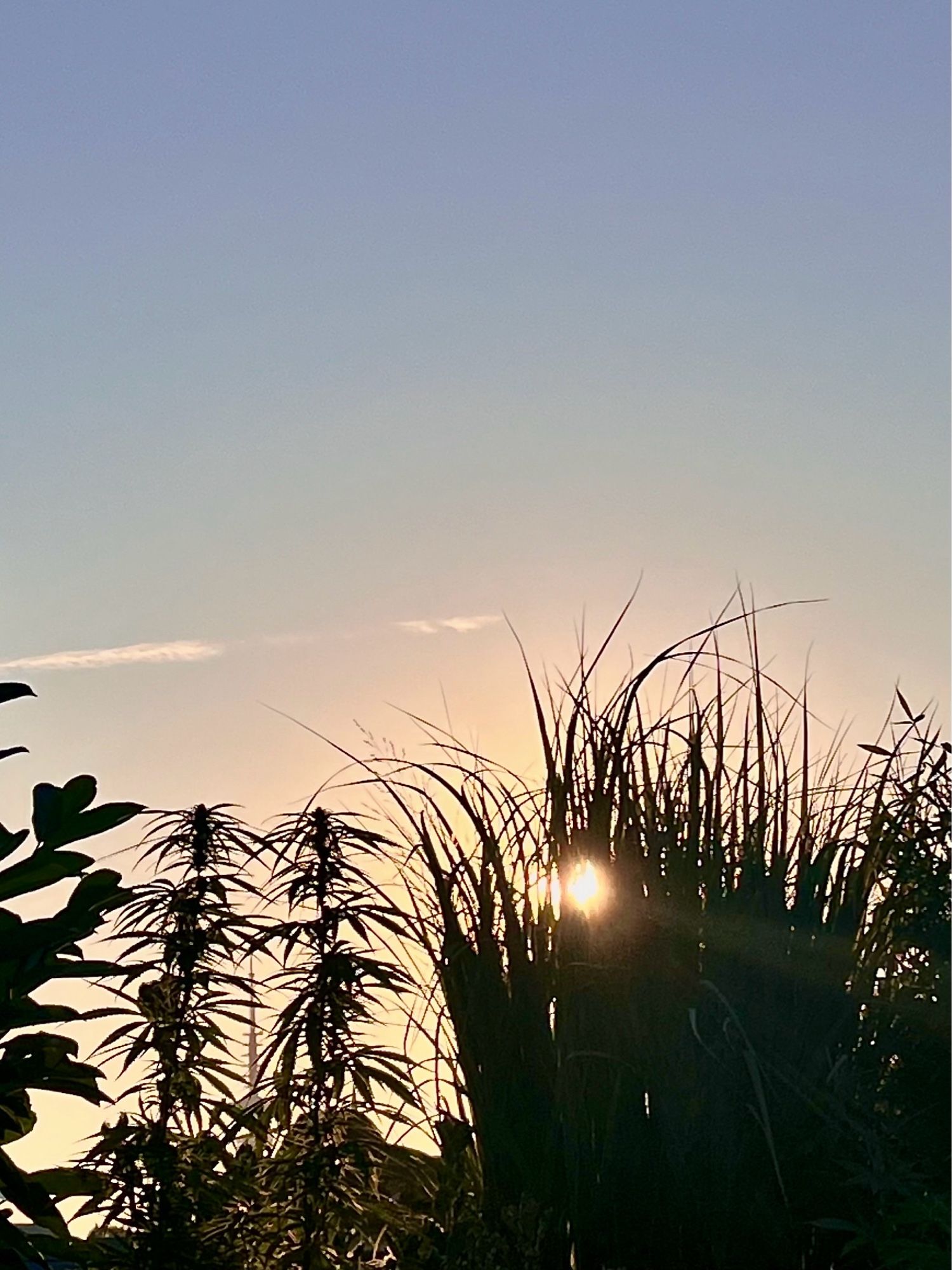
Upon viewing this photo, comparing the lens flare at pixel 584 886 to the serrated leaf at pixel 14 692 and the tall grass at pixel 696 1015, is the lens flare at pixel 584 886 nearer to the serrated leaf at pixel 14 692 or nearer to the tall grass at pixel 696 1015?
the tall grass at pixel 696 1015

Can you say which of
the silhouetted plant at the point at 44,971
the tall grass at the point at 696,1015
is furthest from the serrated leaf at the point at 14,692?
the tall grass at the point at 696,1015

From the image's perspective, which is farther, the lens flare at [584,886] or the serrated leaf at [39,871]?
the serrated leaf at [39,871]

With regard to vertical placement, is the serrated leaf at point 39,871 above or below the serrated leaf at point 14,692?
below

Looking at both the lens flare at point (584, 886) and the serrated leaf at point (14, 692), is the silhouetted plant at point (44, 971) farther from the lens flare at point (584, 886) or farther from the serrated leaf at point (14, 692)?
the lens flare at point (584, 886)

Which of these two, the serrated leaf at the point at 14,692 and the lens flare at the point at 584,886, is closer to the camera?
the lens flare at the point at 584,886

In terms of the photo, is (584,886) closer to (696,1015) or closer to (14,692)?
(696,1015)

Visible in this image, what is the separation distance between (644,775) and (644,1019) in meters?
0.60

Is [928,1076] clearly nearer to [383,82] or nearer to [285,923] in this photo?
[285,923]

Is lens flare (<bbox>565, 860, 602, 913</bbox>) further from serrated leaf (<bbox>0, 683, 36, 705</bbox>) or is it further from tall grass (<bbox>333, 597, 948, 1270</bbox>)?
serrated leaf (<bbox>0, 683, 36, 705</bbox>)

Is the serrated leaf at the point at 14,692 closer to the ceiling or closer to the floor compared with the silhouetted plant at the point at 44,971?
closer to the ceiling

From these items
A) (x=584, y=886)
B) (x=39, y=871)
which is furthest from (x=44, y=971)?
(x=584, y=886)

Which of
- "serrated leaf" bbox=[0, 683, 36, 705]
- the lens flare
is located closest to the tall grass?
the lens flare

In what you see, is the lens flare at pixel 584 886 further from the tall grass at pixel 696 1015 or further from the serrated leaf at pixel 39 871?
the serrated leaf at pixel 39 871

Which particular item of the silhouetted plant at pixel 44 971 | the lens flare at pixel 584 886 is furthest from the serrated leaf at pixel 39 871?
the lens flare at pixel 584 886
